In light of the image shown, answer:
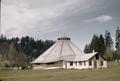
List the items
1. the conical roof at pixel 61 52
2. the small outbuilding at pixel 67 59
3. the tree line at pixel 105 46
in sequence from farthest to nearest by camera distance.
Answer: the tree line at pixel 105 46
the conical roof at pixel 61 52
the small outbuilding at pixel 67 59

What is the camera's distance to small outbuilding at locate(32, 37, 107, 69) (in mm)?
71562

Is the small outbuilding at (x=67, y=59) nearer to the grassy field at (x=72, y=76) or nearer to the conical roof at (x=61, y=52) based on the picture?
the conical roof at (x=61, y=52)

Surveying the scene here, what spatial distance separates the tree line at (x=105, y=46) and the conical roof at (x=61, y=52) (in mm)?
14549

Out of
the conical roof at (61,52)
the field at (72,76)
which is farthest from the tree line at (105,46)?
the field at (72,76)

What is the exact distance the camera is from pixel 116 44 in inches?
5846

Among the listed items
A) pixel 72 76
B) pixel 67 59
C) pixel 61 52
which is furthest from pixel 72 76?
pixel 61 52

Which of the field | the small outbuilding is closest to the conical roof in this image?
the small outbuilding

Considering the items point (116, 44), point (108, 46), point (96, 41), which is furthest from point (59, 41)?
point (116, 44)

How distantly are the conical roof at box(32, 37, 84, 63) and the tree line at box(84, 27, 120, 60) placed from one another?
47.7 feet

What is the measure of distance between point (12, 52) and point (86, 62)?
9926 centimetres

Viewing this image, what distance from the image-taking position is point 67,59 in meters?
78.8

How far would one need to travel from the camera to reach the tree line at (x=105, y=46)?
114 metres

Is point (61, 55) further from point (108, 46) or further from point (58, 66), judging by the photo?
point (108, 46)

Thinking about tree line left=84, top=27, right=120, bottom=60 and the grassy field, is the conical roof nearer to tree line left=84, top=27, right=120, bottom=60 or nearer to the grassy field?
tree line left=84, top=27, right=120, bottom=60
